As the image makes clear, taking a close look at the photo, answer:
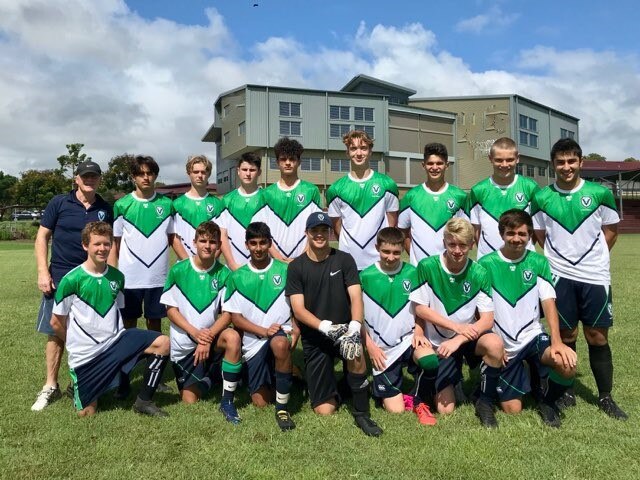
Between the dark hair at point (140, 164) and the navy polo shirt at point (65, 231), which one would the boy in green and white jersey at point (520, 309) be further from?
the navy polo shirt at point (65, 231)

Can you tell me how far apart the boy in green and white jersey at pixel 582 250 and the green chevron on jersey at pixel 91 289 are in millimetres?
3708

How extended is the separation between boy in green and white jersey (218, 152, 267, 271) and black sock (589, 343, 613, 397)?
3.19 m

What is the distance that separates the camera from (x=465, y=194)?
193 inches

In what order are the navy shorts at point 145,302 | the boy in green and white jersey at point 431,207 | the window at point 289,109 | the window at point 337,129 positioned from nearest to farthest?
1. the boy in green and white jersey at point 431,207
2. the navy shorts at point 145,302
3. the window at point 289,109
4. the window at point 337,129

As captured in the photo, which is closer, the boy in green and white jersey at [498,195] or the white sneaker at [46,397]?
the white sneaker at [46,397]

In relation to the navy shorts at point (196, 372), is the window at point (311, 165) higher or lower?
higher

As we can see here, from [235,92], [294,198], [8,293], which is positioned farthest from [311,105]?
[294,198]

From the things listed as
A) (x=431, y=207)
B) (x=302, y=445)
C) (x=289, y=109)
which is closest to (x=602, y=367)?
(x=431, y=207)

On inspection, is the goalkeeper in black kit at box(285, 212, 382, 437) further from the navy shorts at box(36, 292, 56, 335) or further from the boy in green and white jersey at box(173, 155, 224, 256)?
the navy shorts at box(36, 292, 56, 335)

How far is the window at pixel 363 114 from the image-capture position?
136ft

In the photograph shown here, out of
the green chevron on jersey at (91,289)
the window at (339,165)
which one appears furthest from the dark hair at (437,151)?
the window at (339,165)

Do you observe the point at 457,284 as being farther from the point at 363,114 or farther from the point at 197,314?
the point at 363,114

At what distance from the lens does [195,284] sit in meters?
4.57

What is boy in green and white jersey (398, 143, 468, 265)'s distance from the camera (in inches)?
187
